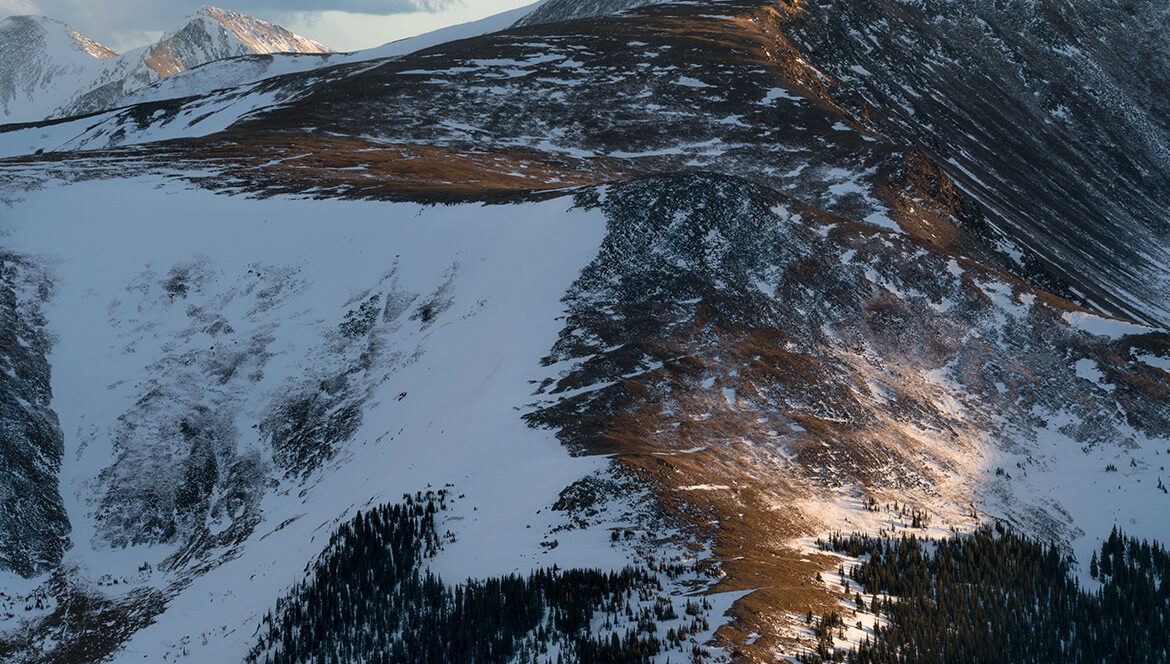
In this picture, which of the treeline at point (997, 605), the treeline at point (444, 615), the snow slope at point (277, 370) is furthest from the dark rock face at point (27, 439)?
the treeline at point (997, 605)

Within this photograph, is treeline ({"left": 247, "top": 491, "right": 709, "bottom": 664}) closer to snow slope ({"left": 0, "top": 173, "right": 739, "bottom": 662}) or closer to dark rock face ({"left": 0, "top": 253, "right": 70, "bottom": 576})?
snow slope ({"left": 0, "top": 173, "right": 739, "bottom": 662})

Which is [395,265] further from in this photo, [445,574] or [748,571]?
[748,571]

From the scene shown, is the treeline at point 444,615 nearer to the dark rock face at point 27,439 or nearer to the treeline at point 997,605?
the treeline at point 997,605

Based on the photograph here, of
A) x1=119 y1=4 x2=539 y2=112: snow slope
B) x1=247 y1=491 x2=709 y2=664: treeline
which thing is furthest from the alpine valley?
x1=119 y1=4 x2=539 y2=112: snow slope

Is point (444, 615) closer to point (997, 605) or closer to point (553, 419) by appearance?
point (553, 419)

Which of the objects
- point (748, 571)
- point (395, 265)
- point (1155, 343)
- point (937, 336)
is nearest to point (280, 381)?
Result: point (395, 265)
